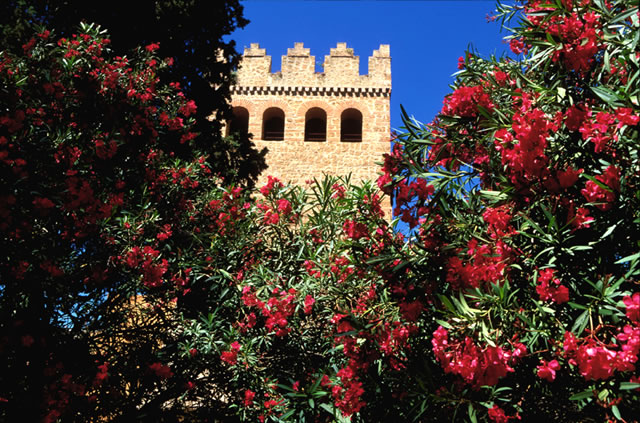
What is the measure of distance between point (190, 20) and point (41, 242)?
6.77 metres

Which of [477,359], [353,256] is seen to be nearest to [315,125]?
[353,256]

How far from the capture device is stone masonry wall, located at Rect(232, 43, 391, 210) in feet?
72.4

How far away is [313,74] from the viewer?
920 inches

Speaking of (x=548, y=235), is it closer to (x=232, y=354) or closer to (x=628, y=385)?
(x=628, y=385)

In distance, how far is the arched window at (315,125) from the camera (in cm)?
2347

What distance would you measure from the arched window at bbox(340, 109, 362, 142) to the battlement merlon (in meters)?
1.18

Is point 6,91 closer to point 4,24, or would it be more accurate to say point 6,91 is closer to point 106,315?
point 106,315

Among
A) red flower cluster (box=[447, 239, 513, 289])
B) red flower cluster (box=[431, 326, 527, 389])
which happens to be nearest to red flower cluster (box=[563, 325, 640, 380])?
red flower cluster (box=[431, 326, 527, 389])

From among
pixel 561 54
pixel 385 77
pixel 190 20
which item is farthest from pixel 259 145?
pixel 561 54

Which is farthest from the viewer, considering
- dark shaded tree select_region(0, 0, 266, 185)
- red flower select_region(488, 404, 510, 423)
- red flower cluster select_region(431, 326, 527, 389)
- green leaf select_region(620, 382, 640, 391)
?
dark shaded tree select_region(0, 0, 266, 185)

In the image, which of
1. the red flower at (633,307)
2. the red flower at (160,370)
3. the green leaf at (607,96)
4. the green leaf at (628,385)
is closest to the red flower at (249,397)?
the red flower at (160,370)

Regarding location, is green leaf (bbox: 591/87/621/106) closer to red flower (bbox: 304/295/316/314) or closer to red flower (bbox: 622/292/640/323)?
red flower (bbox: 622/292/640/323)

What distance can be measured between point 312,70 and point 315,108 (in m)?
1.65

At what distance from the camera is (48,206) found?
14.7 ft
